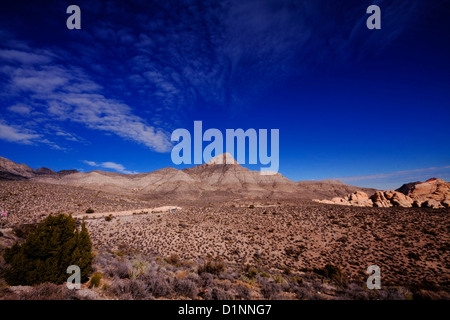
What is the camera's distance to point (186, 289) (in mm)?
8188

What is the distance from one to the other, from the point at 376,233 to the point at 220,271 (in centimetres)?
1659

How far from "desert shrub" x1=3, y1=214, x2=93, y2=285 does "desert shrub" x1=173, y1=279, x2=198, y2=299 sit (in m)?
3.87

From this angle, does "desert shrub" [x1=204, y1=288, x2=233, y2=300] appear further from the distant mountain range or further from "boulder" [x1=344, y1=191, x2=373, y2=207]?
the distant mountain range

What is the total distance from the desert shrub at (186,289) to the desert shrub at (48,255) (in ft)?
12.7

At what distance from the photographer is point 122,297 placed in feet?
22.0

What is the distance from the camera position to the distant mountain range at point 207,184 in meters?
90.4

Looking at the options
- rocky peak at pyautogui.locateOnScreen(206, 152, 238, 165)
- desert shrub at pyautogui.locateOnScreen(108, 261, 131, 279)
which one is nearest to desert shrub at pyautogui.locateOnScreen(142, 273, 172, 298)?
desert shrub at pyautogui.locateOnScreen(108, 261, 131, 279)

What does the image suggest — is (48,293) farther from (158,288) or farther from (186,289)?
(186,289)

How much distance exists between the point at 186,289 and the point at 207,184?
346ft

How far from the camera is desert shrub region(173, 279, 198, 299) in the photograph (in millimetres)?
7976

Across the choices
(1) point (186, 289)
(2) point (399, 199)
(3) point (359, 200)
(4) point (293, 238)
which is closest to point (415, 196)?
(2) point (399, 199)
